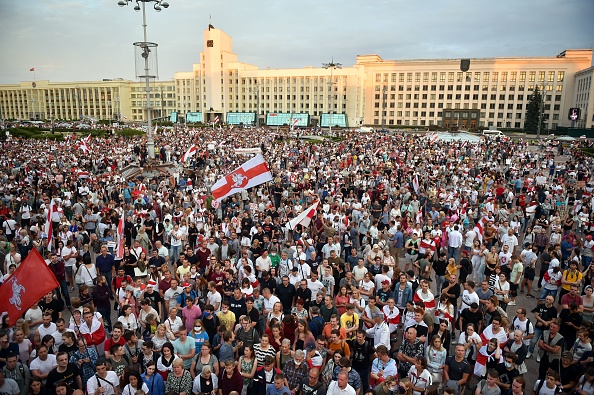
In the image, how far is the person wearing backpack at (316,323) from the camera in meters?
6.91

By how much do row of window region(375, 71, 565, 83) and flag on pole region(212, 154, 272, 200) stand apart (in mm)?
101528

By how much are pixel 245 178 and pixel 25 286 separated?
693cm

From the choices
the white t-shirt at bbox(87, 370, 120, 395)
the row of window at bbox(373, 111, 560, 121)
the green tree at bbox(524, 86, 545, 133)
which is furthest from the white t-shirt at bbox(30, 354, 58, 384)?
the green tree at bbox(524, 86, 545, 133)

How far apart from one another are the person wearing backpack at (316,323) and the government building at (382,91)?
81.3 metres

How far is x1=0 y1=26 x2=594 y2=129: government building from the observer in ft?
307

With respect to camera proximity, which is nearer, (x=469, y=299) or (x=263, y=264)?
(x=469, y=299)

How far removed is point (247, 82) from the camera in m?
114

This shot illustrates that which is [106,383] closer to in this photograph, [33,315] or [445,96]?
[33,315]

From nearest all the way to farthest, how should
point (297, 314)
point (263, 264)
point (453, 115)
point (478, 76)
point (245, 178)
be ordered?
1. point (297, 314)
2. point (263, 264)
3. point (245, 178)
4. point (453, 115)
5. point (478, 76)

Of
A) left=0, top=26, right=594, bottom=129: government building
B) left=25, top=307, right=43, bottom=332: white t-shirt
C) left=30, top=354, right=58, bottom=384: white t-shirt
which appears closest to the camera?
left=30, top=354, right=58, bottom=384: white t-shirt

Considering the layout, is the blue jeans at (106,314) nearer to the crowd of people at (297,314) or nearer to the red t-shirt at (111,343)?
the crowd of people at (297,314)

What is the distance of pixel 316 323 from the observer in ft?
22.9

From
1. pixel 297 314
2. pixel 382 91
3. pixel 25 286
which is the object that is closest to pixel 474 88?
pixel 382 91

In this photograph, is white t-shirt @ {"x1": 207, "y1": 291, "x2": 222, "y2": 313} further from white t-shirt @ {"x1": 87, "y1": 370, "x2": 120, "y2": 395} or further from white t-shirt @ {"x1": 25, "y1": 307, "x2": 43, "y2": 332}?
white t-shirt @ {"x1": 25, "y1": 307, "x2": 43, "y2": 332}
